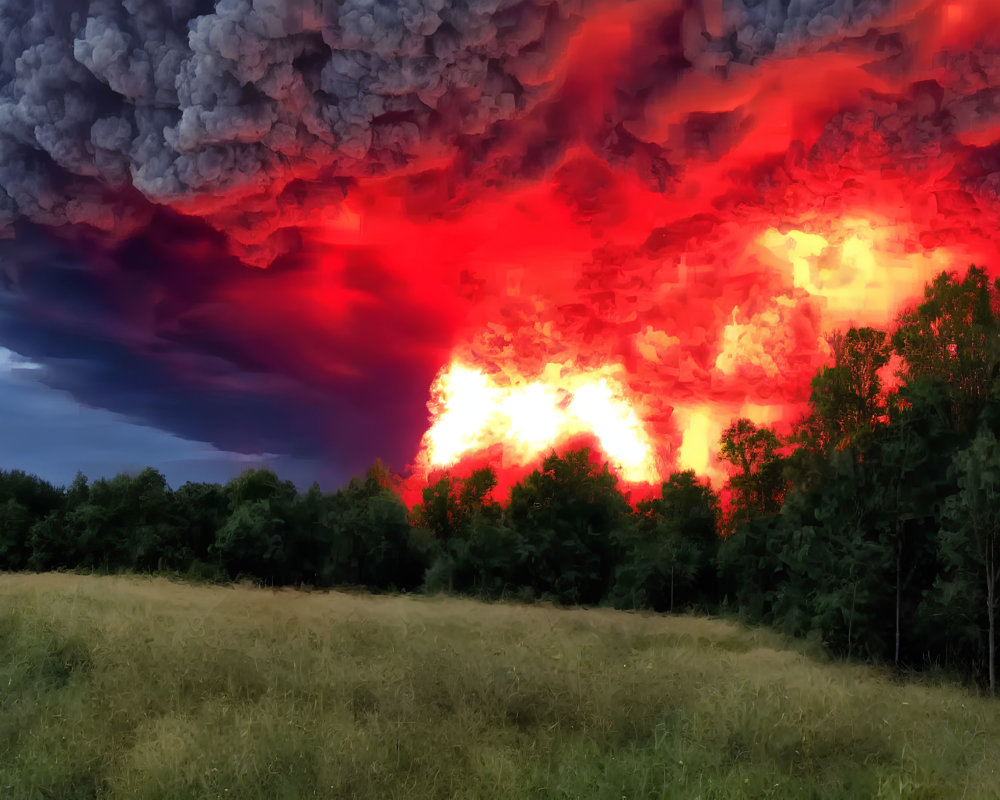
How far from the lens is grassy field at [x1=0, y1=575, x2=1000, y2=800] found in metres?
7.65

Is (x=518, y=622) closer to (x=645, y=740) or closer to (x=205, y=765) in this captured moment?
(x=645, y=740)

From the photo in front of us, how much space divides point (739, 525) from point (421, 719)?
3096 cm

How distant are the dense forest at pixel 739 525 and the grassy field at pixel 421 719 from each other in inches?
251

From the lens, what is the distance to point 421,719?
938 centimetres

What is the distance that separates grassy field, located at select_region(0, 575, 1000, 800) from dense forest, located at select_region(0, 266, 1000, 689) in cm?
636

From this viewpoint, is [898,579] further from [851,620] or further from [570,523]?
[570,523]

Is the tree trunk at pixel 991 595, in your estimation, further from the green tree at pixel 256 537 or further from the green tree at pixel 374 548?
the green tree at pixel 256 537

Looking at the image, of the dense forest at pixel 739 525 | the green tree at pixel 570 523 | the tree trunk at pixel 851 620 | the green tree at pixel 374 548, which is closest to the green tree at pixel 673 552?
the dense forest at pixel 739 525

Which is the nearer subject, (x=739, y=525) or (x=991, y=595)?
(x=991, y=595)

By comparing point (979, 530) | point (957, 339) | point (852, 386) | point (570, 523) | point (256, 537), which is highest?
point (957, 339)

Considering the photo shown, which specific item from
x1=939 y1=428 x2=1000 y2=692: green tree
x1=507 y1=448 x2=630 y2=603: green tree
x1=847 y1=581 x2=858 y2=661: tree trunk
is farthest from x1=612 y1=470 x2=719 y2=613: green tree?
x1=939 y1=428 x2=1000 y2=692: green tree

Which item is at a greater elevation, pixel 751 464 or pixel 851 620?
pixel 751 464

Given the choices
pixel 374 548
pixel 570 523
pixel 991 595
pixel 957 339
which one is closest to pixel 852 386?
pixel 957 339

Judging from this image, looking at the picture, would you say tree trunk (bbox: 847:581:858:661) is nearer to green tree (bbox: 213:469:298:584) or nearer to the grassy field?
the grassy field
